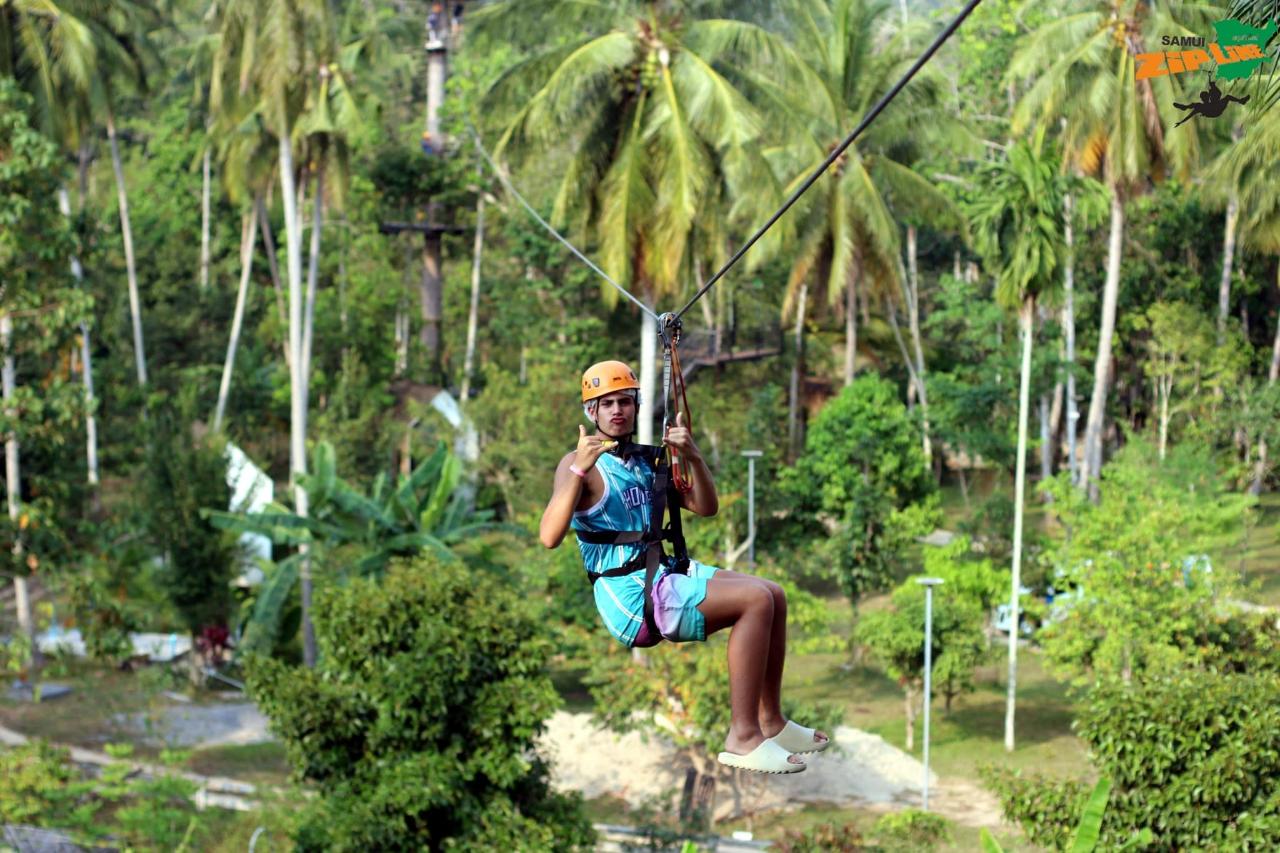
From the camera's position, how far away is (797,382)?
145ft

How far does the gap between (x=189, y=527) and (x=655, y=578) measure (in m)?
27.5

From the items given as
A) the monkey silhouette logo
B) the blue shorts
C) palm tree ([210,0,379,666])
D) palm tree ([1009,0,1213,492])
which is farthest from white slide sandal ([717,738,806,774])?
palm tree ([210,0,379,666])

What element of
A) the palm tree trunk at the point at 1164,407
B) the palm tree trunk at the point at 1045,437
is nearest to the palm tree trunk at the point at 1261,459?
the palm tree trunk at the point at 1164,407

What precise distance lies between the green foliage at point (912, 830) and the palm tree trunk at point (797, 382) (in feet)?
71.6

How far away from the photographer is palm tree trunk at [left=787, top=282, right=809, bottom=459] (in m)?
42.0

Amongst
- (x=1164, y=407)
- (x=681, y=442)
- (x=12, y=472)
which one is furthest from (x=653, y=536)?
(x=1164, y=407)

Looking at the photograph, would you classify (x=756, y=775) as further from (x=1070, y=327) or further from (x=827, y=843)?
(x=1070, y=327)

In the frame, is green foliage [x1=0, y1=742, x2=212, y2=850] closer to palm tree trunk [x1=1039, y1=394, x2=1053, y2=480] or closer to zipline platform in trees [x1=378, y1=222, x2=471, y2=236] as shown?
zipline platform in trees [x1=378, y1=222, x2=471, y2=236]

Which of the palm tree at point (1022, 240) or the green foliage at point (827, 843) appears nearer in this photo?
the green foliage at point (827, 843)

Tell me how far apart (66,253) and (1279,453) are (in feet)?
93.1

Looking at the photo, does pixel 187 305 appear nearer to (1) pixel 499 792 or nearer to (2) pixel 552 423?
(2) pixel 552 423

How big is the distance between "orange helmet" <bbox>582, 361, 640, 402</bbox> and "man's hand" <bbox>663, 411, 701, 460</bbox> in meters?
0.26

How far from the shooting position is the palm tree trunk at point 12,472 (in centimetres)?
2747

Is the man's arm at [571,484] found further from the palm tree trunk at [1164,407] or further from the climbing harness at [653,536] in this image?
the palm tree trunk at [1164,407]
